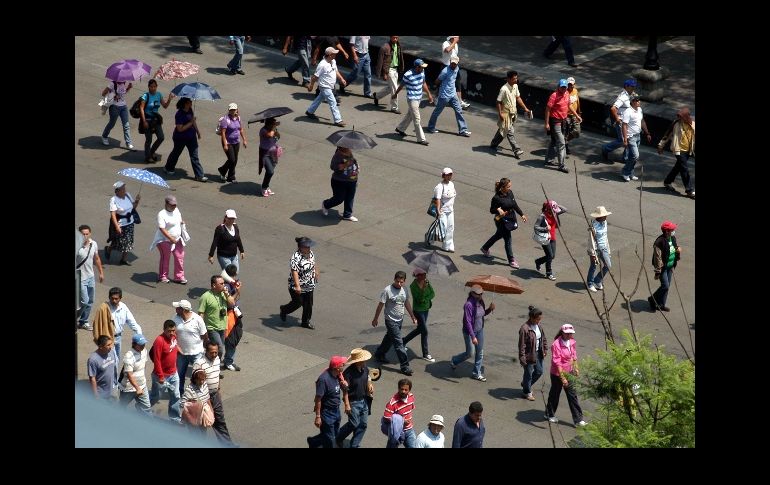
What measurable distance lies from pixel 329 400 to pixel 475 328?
2685 millimetres

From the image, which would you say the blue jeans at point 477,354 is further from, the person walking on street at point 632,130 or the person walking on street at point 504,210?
the person walking on street at point 632,130

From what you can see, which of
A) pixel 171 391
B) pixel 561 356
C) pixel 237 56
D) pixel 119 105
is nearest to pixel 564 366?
pixel 561 356

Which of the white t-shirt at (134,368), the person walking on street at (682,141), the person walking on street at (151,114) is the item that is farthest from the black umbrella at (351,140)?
the white t-shirt at (134,368)

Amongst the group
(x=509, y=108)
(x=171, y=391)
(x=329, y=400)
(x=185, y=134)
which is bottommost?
(x=171, y=391)

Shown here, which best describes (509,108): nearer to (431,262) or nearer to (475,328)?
(431,262)

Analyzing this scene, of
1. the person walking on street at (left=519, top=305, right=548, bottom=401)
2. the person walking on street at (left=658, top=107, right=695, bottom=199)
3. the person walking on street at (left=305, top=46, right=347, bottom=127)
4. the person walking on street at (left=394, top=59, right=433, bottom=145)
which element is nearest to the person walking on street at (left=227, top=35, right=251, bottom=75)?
the person walking on street at (left=305, top=46, right=347, bottom=127)

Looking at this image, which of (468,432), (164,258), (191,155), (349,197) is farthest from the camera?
(191,155)

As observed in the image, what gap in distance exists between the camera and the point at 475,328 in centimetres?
1462

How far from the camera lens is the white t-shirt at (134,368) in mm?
12852

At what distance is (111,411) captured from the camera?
3.23 m

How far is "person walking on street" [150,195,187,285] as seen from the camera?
53.8 feet

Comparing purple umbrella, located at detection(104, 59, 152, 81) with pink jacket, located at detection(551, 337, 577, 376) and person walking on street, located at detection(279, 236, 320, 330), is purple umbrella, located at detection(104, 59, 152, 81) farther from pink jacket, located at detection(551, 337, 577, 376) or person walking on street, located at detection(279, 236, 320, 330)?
pink jacket, located at detection(551, 337, 577, 376)
